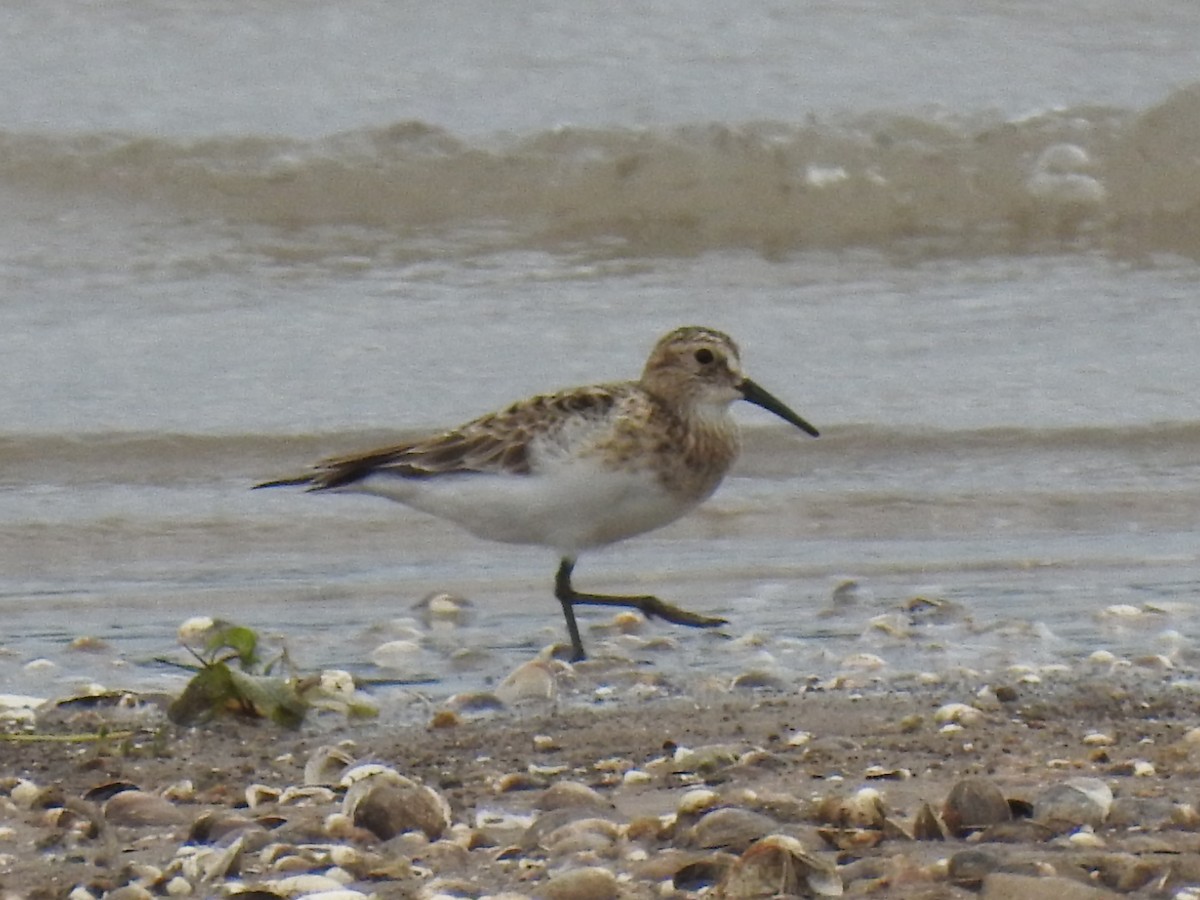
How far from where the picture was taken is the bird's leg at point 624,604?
5.93 meters

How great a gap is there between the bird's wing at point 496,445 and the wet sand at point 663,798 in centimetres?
104

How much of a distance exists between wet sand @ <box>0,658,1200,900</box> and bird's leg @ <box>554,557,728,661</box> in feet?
2.42

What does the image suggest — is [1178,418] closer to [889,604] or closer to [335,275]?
[889,604]

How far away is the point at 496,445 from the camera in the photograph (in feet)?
20.1

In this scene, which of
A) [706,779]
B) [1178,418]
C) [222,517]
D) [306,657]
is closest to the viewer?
[706,779]

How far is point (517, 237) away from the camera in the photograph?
33.5ft

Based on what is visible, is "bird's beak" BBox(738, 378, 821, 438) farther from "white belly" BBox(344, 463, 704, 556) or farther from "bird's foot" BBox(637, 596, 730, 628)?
"bird's foot" BBox(637, 596, 730, 628)

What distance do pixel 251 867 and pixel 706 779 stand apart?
3.01 feet

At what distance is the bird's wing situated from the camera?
19.9 ft

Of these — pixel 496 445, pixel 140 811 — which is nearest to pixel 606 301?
pixel 496 445

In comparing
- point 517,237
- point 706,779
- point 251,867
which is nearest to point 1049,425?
point 517,237

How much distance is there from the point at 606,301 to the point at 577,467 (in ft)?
10.9

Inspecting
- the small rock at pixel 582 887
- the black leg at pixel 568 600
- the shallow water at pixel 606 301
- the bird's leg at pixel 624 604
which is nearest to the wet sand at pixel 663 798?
the small rock at pixel 582 887

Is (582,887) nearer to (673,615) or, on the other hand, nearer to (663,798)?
(663,798)
